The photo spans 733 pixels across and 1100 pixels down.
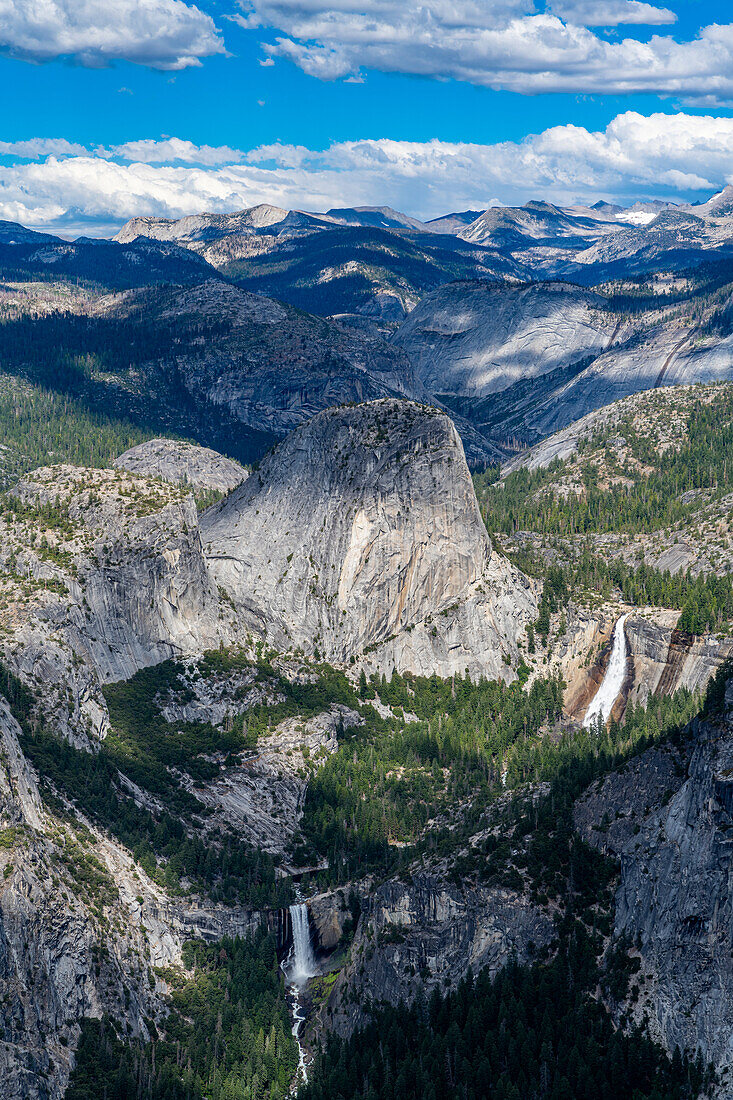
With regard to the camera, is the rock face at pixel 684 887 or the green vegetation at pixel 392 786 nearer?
the rock face at pixel 684 887

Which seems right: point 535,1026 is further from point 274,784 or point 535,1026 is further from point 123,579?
point 123,579

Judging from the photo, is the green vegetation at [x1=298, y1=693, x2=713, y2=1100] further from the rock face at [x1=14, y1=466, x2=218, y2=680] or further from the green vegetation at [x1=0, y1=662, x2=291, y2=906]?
the rock face at [x1=14, y1=466, x2=218, y2=680]

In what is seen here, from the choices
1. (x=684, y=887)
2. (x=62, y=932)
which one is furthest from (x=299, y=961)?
(x=684, y=887)

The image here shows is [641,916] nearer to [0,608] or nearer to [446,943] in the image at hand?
[446,943]

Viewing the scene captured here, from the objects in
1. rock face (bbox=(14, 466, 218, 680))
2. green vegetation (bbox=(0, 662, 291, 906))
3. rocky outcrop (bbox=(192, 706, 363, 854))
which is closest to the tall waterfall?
green vegetation (bbox=(0, 662, 291, 906))

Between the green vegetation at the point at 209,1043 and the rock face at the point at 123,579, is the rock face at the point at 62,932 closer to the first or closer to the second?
the green vegetation at the point at 209,1043

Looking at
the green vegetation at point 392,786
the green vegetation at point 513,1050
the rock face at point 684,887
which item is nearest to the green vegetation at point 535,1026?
the green vegetation at point 513,1050
